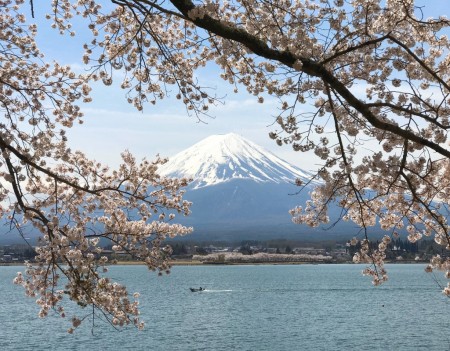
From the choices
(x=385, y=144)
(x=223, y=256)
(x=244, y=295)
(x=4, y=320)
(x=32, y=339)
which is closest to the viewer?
(x=385, y=144)

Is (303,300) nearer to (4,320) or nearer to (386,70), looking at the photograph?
(4,320)

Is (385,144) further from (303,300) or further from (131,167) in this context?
(303,300)

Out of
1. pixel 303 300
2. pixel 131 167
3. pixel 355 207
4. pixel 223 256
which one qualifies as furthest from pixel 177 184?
pixel 223 256

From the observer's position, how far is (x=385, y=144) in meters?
4.52

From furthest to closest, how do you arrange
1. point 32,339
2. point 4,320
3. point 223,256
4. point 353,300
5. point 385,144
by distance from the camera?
point 223,256 → point 353,300 → point 4,320 → point 32,339 → point 385,144

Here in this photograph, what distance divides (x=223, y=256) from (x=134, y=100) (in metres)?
139

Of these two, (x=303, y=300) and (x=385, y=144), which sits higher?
(x=385, y=144)

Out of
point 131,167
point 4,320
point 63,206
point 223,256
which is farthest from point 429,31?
point 223,256

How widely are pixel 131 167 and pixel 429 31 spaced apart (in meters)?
3.18

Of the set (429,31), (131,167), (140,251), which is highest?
(429,31)

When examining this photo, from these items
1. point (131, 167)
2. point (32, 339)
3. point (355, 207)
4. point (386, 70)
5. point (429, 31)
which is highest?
point (429, 31)

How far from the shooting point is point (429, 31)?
216 inches

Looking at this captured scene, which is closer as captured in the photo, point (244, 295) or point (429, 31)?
point (429, 31)

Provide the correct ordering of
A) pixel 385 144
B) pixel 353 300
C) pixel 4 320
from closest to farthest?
pixel 385 144 → pixel 4 320 → pixel 353 300
